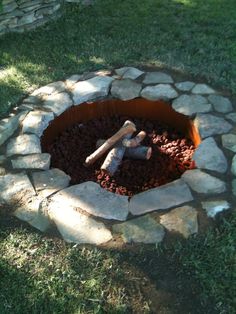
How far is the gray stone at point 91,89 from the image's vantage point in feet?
12.4

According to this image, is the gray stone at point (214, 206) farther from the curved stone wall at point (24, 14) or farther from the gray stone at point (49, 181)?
the curved stone wall at point (24, 14)

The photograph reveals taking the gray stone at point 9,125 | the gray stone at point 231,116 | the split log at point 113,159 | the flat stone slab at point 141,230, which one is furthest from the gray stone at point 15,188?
the gray stone at point 231,116

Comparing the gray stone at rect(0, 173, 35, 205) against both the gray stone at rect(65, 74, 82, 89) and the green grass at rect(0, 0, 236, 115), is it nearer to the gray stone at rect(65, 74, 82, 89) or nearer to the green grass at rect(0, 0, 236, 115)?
the green grass at rect(0, 0, 236, 115)

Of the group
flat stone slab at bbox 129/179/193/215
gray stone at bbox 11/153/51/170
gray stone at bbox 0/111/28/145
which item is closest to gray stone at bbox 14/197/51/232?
gray stone at bbox 11/153/51/170

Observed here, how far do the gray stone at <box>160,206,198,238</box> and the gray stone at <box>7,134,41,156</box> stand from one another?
43.8 inches

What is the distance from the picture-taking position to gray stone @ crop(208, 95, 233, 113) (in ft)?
11.8

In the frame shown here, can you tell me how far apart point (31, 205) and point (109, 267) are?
71 cm

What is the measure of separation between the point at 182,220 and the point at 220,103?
1246mm

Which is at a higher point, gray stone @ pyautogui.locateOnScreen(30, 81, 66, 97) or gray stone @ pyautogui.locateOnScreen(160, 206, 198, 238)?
gray stone @ pyautogui.locateOnScreen(30, 81, 66, 97)

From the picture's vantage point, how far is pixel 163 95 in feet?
12.3

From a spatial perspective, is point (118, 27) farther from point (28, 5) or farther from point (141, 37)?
point (28, 5)

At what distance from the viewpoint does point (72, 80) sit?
4.05 meters

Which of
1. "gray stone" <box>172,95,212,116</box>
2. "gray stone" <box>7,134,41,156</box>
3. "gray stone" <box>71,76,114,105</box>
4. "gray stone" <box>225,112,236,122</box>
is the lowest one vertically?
"gray stone" <box>225,112,236,122</box>

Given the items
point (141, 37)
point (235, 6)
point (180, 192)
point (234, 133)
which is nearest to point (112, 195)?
point (180, 192)
